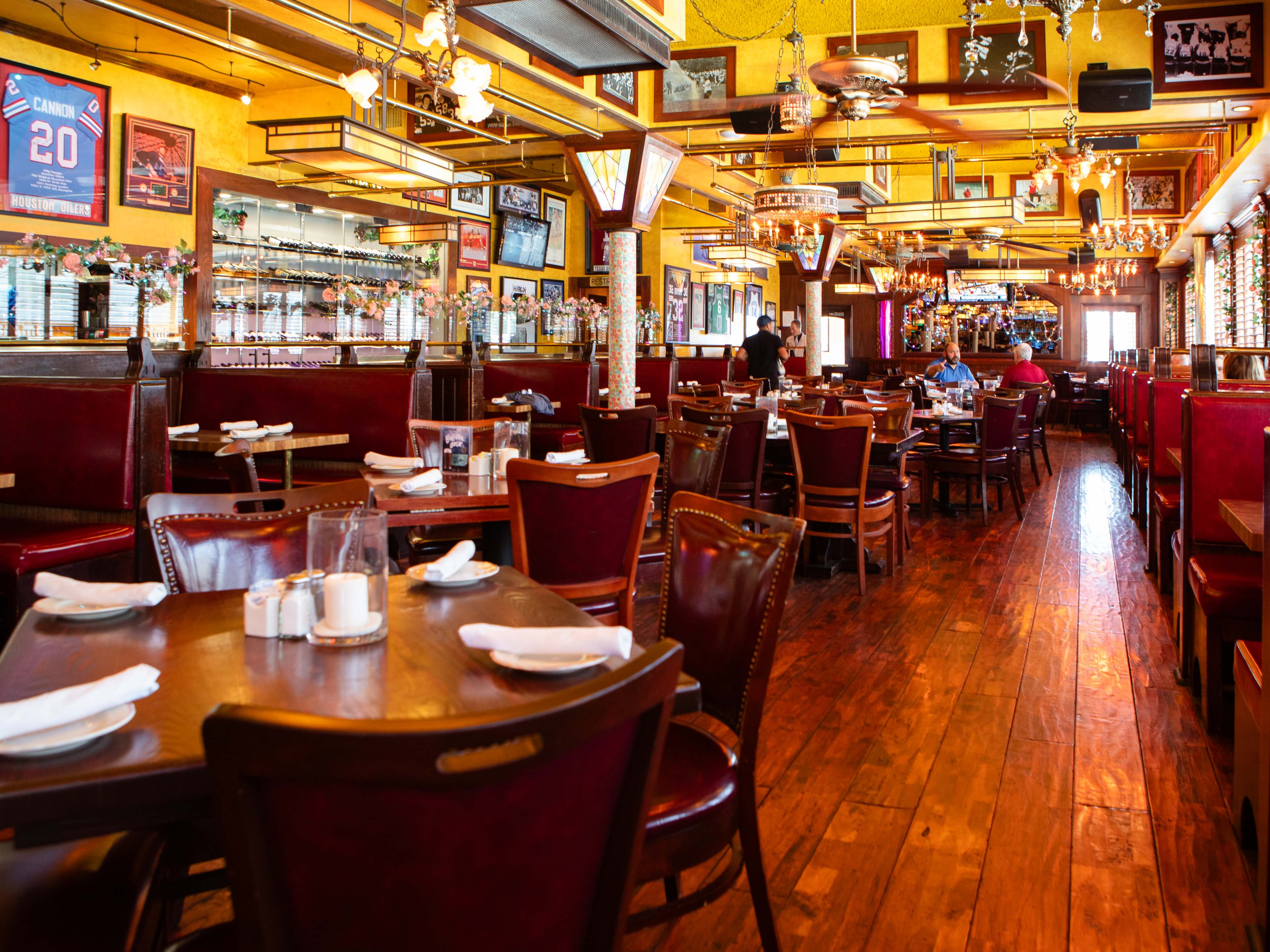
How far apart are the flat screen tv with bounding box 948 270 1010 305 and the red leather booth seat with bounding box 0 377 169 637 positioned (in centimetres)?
2147

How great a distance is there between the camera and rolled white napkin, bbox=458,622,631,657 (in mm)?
1393

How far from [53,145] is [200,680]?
358 inches

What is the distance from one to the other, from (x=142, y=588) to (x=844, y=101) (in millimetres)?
4798

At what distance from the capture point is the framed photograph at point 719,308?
18.9m

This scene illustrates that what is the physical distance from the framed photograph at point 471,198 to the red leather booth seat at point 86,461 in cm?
910

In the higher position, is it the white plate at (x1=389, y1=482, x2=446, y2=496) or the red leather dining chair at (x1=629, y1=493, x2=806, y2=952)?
the white plate at (x1=389, y1=482, x2=446, y2=496)

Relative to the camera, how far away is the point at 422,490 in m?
3.08

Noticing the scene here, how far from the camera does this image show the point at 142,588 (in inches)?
67.8

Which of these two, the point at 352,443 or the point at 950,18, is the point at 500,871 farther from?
the point at 950,18

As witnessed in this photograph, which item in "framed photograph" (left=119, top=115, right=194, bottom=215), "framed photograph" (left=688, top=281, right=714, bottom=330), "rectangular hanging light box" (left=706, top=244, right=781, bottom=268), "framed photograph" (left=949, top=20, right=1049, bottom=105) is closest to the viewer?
"framed photograph" (left=949, top=20, right=1049, bottom=105)

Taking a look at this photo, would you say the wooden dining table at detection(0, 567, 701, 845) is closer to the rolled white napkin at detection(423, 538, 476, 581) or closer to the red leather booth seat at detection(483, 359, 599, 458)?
the rolled white napkin at detection(423, 538, 476, 581)

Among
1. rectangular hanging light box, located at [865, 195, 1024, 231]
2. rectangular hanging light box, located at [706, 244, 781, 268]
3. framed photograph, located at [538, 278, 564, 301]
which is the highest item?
rectangular hanging light box, located at [865, 195, 1024, 231]

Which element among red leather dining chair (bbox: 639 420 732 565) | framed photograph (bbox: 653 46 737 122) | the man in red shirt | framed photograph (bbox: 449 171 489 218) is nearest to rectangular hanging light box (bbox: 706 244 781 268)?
framed photograph (bbox: 449 171 489 218)

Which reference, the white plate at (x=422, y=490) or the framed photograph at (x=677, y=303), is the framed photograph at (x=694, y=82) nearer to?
the white plate at (x=422, y=490)
